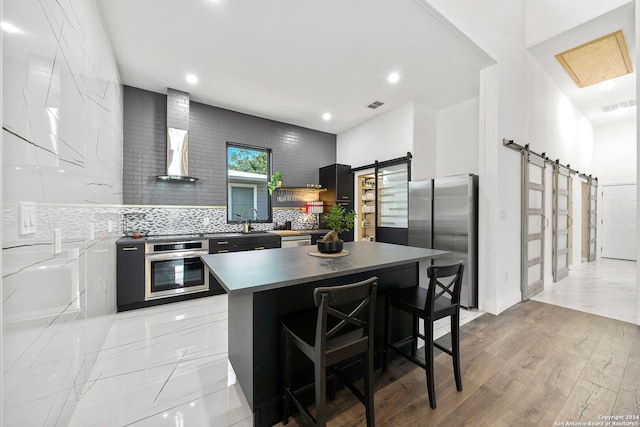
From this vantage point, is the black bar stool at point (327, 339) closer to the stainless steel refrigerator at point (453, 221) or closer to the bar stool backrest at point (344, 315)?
the bar stool backrest at point (344, 315)

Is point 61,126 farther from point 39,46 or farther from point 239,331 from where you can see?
point 239,331

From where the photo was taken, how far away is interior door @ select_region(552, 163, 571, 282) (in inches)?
188

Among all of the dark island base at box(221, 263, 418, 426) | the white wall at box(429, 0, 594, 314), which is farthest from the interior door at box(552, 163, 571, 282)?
the dark island base at box(221, 263, 418, 426)

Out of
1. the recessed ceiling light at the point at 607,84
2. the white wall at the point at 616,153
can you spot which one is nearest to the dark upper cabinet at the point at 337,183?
the recessed ceiling light at the point at 607,84

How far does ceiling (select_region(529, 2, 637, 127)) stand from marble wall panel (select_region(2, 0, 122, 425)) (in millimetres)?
5457

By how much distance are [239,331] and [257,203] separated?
3.51 meters

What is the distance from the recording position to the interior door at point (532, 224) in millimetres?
3826

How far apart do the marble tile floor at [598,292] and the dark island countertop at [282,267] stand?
9.97ft

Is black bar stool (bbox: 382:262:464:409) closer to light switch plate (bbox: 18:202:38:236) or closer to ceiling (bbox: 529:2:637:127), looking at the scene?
light switch plate (bbox: 18:202:38:236)

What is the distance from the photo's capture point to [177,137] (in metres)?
4.02

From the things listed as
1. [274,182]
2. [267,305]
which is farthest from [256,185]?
[267,305]

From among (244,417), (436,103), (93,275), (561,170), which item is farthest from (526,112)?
(93,275)

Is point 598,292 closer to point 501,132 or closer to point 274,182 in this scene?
point 501,132

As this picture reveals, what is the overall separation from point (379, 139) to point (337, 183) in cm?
121
